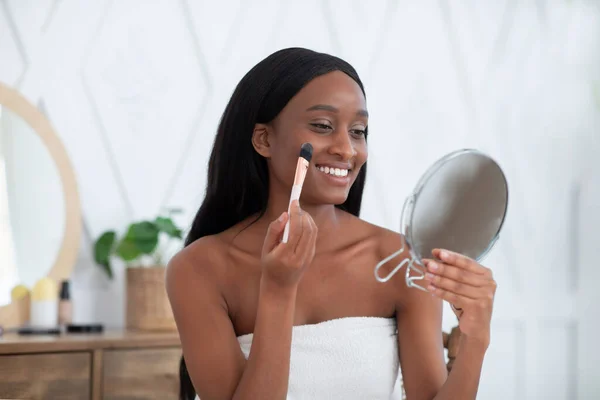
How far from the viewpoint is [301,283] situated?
1.08 m

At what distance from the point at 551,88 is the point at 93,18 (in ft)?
5.19

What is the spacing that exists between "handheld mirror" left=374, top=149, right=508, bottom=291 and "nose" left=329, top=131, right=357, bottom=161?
0.43 feet

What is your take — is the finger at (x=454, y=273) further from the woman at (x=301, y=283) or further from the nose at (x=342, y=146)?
the nose at (x=342, y=146)

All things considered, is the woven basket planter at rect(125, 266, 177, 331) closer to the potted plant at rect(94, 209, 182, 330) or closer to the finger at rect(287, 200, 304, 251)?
the potted plant at rect(94, 209, 182, 330)

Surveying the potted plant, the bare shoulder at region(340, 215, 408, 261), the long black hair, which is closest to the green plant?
the potted plant

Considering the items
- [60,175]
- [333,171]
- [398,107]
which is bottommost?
[333,171]

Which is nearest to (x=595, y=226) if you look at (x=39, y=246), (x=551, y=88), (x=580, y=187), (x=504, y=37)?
(x=580, y=187)

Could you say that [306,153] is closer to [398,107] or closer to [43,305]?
[43,305]

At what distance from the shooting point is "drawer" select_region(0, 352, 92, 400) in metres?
1.62

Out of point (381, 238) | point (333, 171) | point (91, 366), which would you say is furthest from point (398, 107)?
point (333, 171)

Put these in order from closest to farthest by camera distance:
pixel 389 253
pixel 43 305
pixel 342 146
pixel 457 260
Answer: pixel 457 260
pixel 342 146
pixel 389 253
pixel 43 305

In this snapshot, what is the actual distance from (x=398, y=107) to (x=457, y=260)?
1662 mm

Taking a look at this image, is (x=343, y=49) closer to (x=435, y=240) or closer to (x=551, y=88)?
(x=551, y=88)

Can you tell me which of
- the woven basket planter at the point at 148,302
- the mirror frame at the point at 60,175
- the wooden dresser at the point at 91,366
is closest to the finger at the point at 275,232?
the wooden dresser at the point at 91,366
